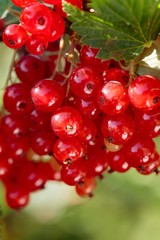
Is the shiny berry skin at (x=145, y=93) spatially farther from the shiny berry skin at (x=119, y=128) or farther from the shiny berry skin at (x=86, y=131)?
the shiny berry skin at (x=86, y=131)

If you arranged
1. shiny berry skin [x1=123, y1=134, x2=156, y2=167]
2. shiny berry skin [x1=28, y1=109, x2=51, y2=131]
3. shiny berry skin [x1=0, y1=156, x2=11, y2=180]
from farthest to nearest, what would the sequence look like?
shiny berry skin [x1=0, y1=156, x2=11, y2=180] → shiny berry skin [x1=28, y1=109, x2=51, y2=131] → shiny berry skin [x1=123, y1=134, x2=156, y2=167]

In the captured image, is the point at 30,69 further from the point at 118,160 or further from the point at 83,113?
the point at 118,160

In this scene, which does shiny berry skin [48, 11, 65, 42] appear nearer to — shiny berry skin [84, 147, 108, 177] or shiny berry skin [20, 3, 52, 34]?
shiny berry skin [20, 3, 52, 34]

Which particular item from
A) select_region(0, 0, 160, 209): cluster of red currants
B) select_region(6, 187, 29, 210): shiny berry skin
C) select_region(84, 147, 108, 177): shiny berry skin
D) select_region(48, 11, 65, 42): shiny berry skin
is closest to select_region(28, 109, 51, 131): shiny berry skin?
select_region(0, 0, 160, 209): cluster of red currants

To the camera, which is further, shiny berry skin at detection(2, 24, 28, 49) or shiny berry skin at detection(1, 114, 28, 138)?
shiny berry skin at detection(1, 114, 28, 138)

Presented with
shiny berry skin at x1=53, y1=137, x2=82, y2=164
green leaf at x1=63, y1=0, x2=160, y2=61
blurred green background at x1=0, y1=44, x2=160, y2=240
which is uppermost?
green leaf at x1=63, y1=0, x2=160, y2=61

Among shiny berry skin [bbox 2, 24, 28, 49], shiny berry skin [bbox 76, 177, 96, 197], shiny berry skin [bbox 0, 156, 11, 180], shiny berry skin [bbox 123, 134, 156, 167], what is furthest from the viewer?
shiny berry skin [bbox 0, 156, 11, 180]
